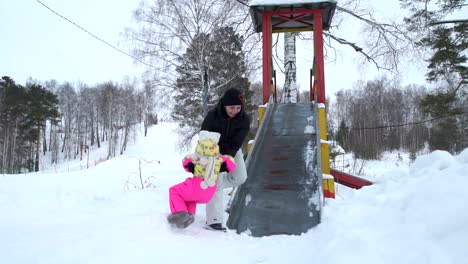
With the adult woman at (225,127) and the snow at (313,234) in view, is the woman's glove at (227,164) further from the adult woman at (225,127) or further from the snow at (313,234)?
the snow at (313,234)

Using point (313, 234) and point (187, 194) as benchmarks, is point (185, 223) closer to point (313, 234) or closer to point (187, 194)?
point (187, 194)

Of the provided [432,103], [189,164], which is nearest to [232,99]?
[189,164]

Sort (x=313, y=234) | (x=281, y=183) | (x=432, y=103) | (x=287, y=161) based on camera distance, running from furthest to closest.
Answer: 1. (x=432, y=103)
2. (x=287, y=161)
3. (x=281, y=183)
4. (x=313, y=234)

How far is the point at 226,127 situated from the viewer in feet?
10.6

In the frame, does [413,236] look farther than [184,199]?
No

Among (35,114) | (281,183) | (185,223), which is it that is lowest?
(185,223)

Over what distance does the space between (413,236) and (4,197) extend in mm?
4795

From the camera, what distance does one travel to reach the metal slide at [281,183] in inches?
138

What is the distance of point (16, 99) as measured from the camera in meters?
32.2

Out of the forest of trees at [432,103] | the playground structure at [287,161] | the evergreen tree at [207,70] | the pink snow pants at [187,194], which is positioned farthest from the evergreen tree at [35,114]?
the pink snow pants at [187,194]

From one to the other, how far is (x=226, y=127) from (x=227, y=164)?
360 millimetres

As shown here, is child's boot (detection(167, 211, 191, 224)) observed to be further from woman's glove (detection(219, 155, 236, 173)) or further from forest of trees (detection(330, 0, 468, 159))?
forest of trees (detection(330, 0, 468, 159))

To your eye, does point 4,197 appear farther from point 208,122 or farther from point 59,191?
point 208,122

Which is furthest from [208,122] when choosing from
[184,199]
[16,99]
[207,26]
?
[16,99]
